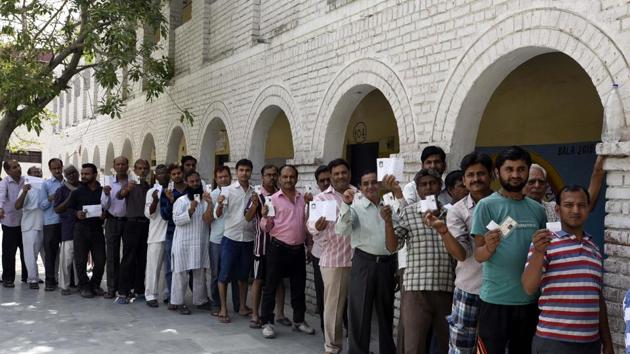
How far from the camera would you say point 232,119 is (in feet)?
36.1

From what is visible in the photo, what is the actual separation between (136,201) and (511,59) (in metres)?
5.21

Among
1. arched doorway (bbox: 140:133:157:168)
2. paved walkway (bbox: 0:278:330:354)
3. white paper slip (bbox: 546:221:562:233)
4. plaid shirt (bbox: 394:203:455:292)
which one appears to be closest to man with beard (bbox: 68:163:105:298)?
paved walkway (bbox: 0:278:330:354)

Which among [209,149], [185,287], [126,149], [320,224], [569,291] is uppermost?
[126,149]

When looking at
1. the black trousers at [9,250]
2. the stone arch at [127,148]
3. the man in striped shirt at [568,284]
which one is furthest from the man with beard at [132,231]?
the stone arch at [127,148]

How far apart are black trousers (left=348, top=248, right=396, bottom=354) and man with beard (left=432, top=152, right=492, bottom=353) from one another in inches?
42.8

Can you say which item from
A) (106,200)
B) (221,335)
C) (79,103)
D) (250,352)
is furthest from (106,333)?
(79,103)

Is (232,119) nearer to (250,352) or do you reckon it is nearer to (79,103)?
(250,352)

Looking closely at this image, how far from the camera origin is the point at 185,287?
782 centimetres

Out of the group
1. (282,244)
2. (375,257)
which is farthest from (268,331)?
(375,257)

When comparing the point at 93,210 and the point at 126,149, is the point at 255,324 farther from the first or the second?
the point at 126,149

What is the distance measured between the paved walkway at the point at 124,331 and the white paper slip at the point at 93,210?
1.21m

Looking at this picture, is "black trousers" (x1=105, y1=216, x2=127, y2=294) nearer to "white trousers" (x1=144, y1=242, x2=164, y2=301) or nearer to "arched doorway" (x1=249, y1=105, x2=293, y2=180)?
"white trousers" (x1=144, y1=242, x2=164, y2=301)

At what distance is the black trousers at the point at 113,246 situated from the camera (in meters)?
8.36

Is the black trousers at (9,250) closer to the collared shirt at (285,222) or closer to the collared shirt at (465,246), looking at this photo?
the collared shirt at (285,222)
